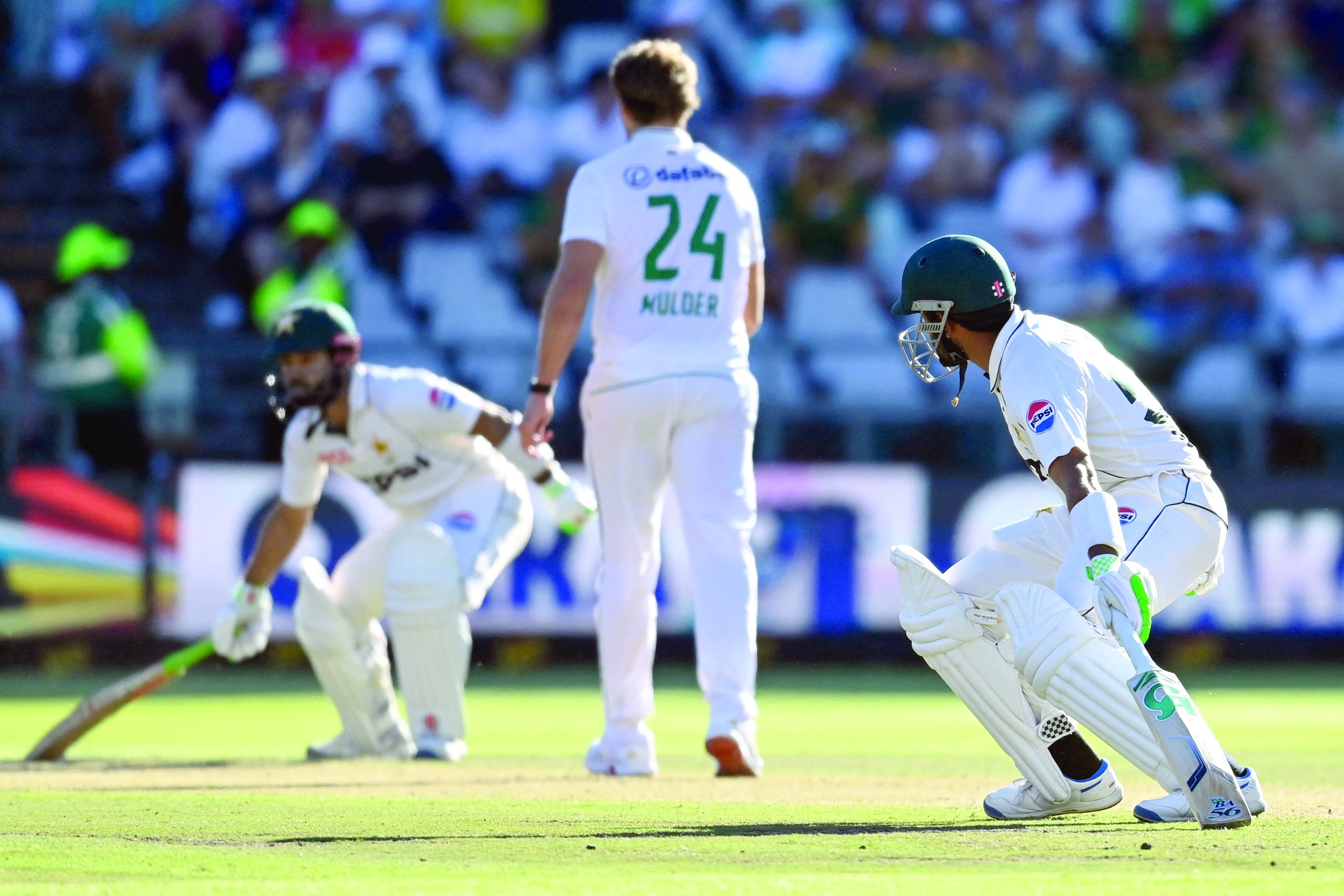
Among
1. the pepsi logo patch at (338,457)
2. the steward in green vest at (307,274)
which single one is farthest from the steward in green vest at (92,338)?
the pepsi logo patch at (338,457)

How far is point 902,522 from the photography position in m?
12.8

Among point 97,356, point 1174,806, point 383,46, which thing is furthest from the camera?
point 383,46

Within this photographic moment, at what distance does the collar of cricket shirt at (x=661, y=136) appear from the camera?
21.6ft

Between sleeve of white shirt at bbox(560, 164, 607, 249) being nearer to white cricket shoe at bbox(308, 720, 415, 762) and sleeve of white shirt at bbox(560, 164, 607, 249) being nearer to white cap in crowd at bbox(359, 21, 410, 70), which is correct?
white cricket shoe at bbox(308, 720, 415, 762)

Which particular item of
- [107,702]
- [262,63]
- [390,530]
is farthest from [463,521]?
[262,63]

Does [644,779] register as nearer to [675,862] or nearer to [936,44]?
[675,862]

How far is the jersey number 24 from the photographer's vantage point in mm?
6492

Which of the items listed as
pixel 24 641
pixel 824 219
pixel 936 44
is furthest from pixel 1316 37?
pixel 24 641

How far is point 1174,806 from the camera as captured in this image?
4852mm

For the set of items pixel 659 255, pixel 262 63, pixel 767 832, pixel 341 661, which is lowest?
pixel 341 661

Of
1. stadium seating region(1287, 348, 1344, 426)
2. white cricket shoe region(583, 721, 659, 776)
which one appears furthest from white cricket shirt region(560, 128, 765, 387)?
stadium seating region(1287, 348, 1344, 426)

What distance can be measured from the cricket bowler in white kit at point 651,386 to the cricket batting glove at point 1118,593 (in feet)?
6.23

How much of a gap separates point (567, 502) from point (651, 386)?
0.97m

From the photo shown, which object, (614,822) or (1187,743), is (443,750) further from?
(1187,743)
